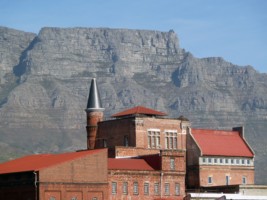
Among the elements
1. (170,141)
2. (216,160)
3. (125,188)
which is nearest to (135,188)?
(125,188)

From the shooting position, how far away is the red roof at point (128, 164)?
11216 cm

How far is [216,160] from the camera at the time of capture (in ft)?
429

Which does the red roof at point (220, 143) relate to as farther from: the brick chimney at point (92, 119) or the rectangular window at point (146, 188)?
the rectangular window at point (146, 188)

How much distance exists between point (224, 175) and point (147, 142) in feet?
42.7

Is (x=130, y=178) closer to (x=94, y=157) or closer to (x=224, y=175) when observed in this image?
(x=94, y=157)

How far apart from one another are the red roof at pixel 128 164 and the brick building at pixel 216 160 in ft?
46.9

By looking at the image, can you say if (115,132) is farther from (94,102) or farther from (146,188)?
(146,188)

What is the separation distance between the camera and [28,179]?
10356cm

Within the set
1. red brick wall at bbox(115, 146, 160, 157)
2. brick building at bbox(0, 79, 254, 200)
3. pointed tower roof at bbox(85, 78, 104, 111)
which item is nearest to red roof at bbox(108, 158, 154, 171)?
brick building at bbox(0, 79, 254, 200)

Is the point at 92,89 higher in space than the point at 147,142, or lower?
higher

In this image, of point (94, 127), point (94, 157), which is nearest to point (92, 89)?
point (94, 127)

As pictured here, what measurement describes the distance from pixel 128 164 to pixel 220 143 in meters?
24.7

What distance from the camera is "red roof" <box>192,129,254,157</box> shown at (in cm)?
13125

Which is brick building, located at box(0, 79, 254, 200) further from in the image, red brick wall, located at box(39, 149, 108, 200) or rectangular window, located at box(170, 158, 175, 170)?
rectangular window, located at box(170, 158, 175, 170)
